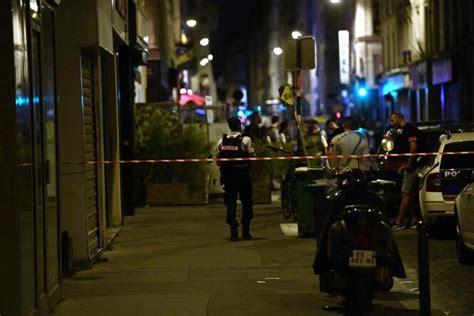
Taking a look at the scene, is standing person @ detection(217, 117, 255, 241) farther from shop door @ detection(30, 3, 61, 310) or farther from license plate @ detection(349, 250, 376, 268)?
license plate @ detection(349, 250, 376, 268)

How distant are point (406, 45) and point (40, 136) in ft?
132

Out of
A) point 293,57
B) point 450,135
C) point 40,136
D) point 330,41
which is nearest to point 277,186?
point 293,57

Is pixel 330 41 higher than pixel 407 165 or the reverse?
higher

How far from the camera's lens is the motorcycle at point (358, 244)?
8.80 metres

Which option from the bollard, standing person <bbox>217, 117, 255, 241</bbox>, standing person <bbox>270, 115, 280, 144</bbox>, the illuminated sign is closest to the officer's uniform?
standing person <bbox>217, 117, 255, 241</bbox>

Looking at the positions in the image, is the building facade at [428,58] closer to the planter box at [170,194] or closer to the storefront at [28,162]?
the planter box at [170,194]

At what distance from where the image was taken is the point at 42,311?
9062 mm

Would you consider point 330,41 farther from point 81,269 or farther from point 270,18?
point 81,269

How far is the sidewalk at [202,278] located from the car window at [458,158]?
2.19 meters

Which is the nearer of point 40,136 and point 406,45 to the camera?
point 40,136

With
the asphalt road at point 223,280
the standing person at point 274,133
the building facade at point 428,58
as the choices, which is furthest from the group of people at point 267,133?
the asphalt road at point 223,280

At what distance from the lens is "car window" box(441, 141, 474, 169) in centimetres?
1517

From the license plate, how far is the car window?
21.9 ft

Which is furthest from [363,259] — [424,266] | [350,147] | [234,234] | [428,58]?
[428,58]
